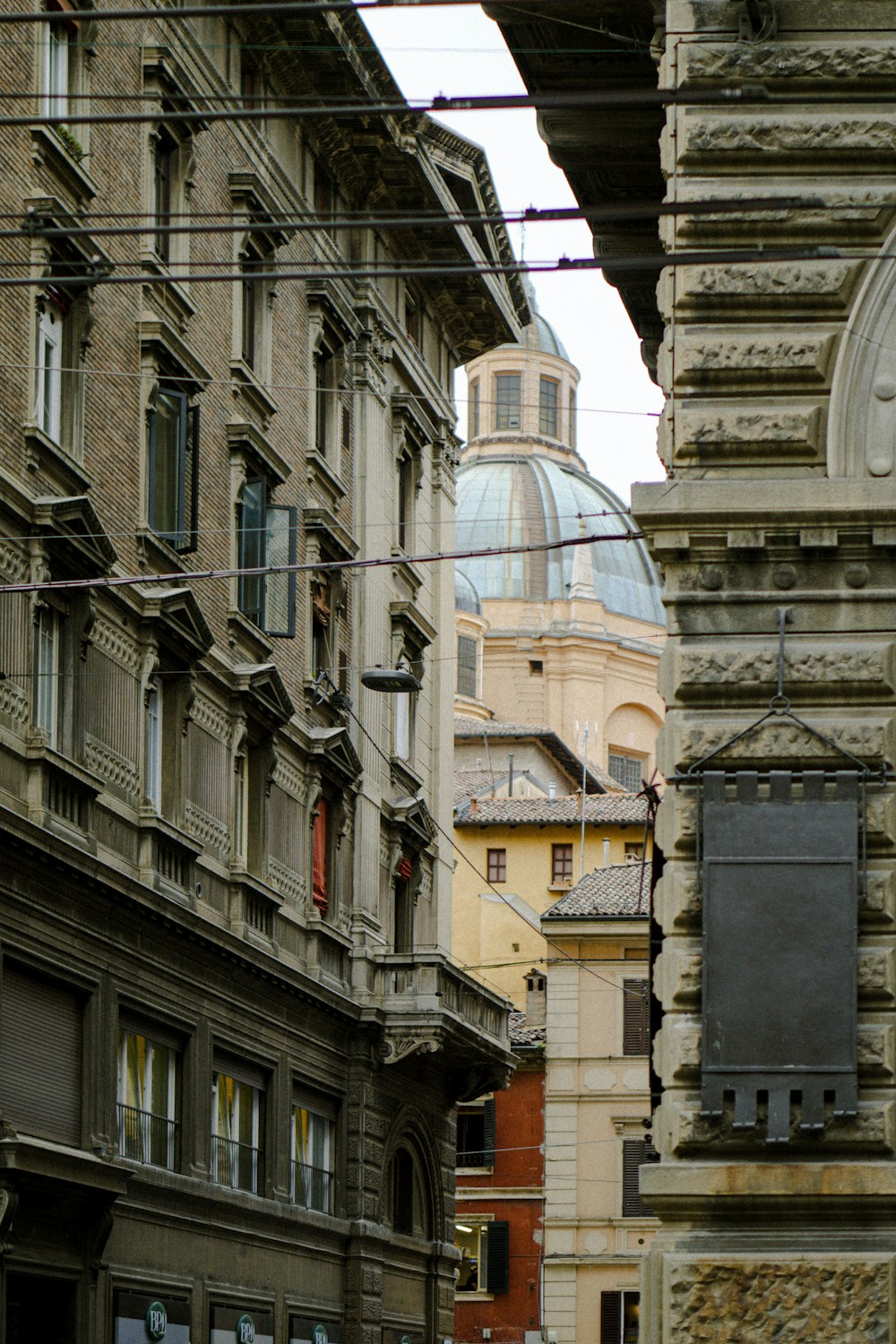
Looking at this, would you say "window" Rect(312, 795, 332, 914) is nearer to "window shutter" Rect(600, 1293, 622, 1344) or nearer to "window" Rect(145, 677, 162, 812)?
"window" Rect(145, 677, 162, 812)

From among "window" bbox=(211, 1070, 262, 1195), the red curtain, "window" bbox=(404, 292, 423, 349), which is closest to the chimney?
"window" bbox=(404, 292, 423, 349)

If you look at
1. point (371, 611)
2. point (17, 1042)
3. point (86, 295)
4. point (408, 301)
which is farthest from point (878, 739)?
point (408, 301)

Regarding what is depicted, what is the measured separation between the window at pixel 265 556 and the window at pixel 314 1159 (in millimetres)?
6305

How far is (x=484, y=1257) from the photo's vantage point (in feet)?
206

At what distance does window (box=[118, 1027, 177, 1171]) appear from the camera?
26.5m

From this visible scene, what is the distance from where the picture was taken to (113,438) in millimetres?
27141

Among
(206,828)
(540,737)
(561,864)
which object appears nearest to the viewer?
(206,828)

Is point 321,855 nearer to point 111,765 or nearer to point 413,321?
point 111,765

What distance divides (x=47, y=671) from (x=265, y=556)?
26.1 feet

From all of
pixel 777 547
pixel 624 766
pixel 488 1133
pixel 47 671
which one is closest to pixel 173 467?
pixel 47 671

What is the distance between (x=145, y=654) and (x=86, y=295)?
12.9ft

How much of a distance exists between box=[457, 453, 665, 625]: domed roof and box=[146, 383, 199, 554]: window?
9333 centimetres

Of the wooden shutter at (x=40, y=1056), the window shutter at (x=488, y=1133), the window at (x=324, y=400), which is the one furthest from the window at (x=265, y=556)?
the window shutter at (x=488, y=1133)

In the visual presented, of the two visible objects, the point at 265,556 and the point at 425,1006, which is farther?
the point at 425,1006
